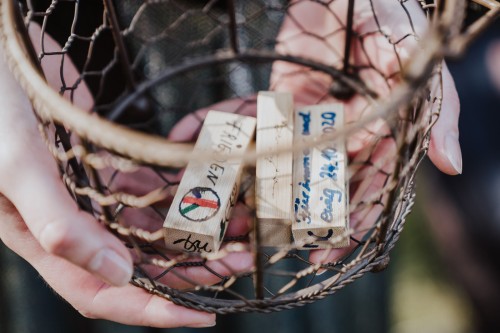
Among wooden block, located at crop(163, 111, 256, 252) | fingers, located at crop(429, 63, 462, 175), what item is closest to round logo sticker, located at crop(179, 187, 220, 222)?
wooden block, located at crop(163, 111, 256, 252)

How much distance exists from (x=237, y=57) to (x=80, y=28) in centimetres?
28

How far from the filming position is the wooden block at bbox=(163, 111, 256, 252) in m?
0.46

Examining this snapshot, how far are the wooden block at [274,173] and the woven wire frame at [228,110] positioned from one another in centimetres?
3

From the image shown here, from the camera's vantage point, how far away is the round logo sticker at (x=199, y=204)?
0.47m

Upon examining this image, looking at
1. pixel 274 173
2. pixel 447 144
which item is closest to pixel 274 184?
pixel 274 173

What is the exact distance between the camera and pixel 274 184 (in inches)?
19.8

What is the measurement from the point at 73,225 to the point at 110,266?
1.6 inches

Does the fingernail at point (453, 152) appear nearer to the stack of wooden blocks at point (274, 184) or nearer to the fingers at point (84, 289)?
the stack of wooden blocks at point (274, 184)

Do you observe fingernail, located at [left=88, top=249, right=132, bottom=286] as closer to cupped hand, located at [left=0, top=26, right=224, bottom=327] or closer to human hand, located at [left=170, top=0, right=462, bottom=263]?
cupped hand, located at [left=0, top=26, right=224, bottom=327]

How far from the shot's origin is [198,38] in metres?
0.86

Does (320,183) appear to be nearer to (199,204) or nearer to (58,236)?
(199,204)

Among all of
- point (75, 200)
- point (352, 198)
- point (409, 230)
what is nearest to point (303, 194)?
point (352, 198)

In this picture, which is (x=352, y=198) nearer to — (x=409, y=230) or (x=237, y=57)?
(x=237, y=57)

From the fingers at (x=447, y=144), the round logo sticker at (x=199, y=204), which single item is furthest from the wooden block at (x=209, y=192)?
the fingers at (x=447, y=144)
